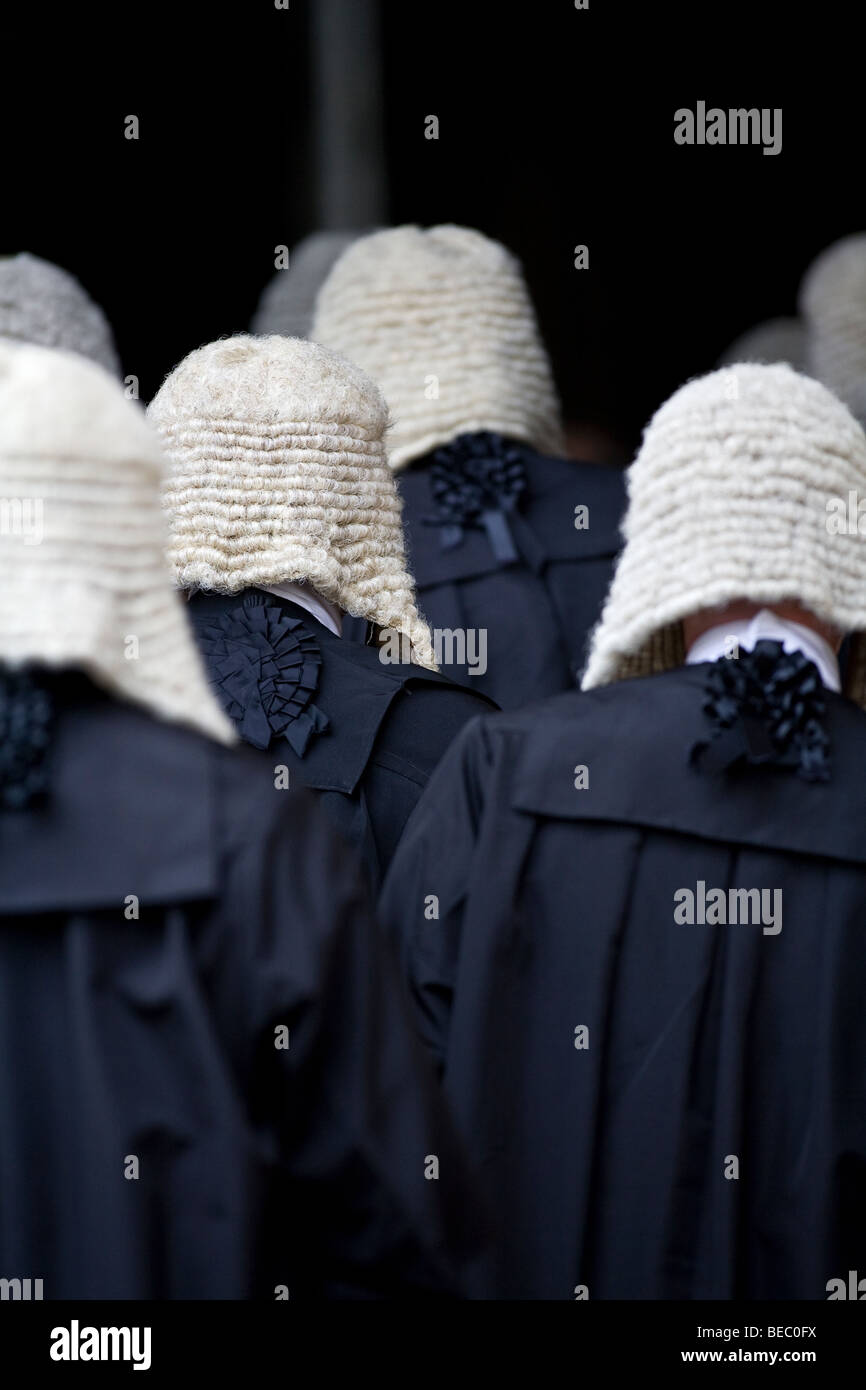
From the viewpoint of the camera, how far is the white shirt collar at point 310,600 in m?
2.40

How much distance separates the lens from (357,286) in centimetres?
373

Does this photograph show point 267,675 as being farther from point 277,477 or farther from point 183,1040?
point 183,1040

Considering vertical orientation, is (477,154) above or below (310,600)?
above

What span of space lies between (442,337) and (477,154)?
4.16 meters

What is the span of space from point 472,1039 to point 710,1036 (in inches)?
9.9

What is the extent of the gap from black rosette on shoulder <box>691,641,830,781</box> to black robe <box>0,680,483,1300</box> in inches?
23.3

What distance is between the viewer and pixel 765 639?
80.7 inches

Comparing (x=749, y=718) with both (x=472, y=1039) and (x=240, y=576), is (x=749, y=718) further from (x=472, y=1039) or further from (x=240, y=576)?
(x=240, y=576)

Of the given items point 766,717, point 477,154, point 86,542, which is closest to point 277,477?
point 766,717

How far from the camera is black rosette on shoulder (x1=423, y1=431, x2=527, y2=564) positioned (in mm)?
3361

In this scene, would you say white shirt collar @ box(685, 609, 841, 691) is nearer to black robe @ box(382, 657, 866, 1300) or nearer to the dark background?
black robe @ box(382, 657, 866, 1300)

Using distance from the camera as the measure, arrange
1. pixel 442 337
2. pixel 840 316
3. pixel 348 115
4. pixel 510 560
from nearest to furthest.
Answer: pixel 510 560 → pixel 442 337 → pixel 840 316 → pixel 348 115

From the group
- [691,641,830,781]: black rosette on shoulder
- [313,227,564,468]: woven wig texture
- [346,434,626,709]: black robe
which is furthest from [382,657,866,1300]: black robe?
[313,227,564,468]: woven wig texture
